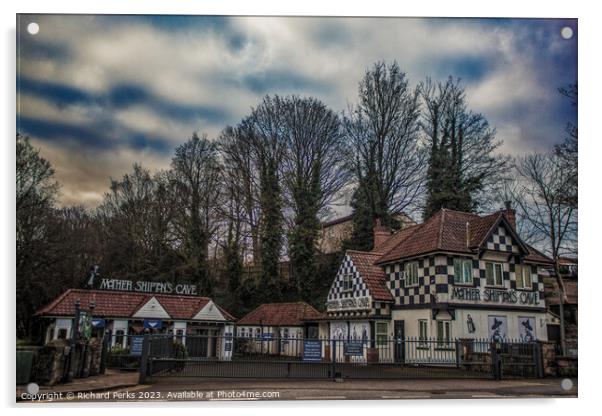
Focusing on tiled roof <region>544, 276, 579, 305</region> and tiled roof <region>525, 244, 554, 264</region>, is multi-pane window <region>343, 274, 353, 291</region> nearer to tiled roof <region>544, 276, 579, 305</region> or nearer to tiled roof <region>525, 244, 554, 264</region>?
tiled roof <region>525, 244, 554, 264</region>

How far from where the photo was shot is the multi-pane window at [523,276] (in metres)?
12.3

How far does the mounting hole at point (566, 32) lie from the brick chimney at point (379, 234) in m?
7.51

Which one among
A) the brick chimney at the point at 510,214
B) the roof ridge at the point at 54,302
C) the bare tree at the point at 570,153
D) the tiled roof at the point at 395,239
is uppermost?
the bare tree at the point at 570,153

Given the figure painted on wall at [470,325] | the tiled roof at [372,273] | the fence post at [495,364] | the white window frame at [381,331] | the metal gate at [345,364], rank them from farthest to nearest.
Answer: the tiled roof at [372,273], the white window frame at [381,331], the figure painted on wall at [470,325], the fence post at [495,364], the metal gate at [345,364]

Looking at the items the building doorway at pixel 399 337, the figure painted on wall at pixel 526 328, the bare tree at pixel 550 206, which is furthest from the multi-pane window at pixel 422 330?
the bare tree at pixel 550 206

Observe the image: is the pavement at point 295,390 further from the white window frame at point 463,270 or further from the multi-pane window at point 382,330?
the multi-pane window at point 382,330

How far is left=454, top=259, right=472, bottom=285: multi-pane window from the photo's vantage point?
12.1 m

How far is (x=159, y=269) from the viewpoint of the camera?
1377 centimetres

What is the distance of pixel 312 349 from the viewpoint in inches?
378

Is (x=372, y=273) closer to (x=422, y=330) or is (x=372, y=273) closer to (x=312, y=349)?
(x=422, y=330)

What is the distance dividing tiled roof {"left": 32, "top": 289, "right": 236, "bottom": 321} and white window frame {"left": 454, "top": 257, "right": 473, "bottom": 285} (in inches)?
239

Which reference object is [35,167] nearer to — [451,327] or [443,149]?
[451,327]

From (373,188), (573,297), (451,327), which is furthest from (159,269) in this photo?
(573,297)

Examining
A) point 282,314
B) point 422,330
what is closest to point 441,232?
point 422,330
